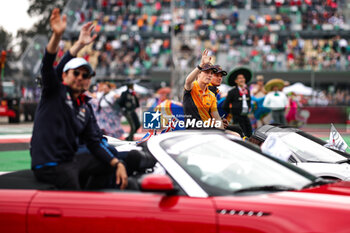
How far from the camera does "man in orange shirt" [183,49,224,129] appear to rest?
238 inches

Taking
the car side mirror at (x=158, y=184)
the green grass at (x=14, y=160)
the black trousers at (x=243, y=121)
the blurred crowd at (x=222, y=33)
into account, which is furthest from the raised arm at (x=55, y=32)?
the blurred crowd at (x=222, y=33)

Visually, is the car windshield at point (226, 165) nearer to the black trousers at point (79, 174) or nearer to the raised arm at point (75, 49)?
the black trousers at point (79, 174)

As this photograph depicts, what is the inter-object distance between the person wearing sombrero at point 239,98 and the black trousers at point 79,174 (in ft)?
19.9

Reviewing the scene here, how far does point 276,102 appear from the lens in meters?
13.6

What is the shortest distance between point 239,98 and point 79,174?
6.88m

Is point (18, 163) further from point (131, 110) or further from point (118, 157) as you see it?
point (118, 157)

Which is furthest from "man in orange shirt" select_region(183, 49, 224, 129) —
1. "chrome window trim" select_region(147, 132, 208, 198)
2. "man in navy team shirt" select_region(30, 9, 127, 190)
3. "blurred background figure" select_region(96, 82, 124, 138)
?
"blurred background figure" select_region(96, 82, 124, 138)

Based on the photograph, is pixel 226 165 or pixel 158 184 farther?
pixel 226 165

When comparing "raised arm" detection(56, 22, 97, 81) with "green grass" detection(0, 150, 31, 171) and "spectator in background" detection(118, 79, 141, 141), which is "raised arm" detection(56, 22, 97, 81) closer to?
"green grass" detection(0, 150, 31, 171)

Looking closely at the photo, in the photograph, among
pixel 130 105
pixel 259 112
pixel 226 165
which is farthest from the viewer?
pixel 130 105

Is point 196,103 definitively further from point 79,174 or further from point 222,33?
point 222,33

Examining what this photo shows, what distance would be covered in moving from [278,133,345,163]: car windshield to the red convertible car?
2.47 meters

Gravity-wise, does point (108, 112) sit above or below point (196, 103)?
below

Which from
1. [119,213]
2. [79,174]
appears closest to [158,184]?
[119,213]
